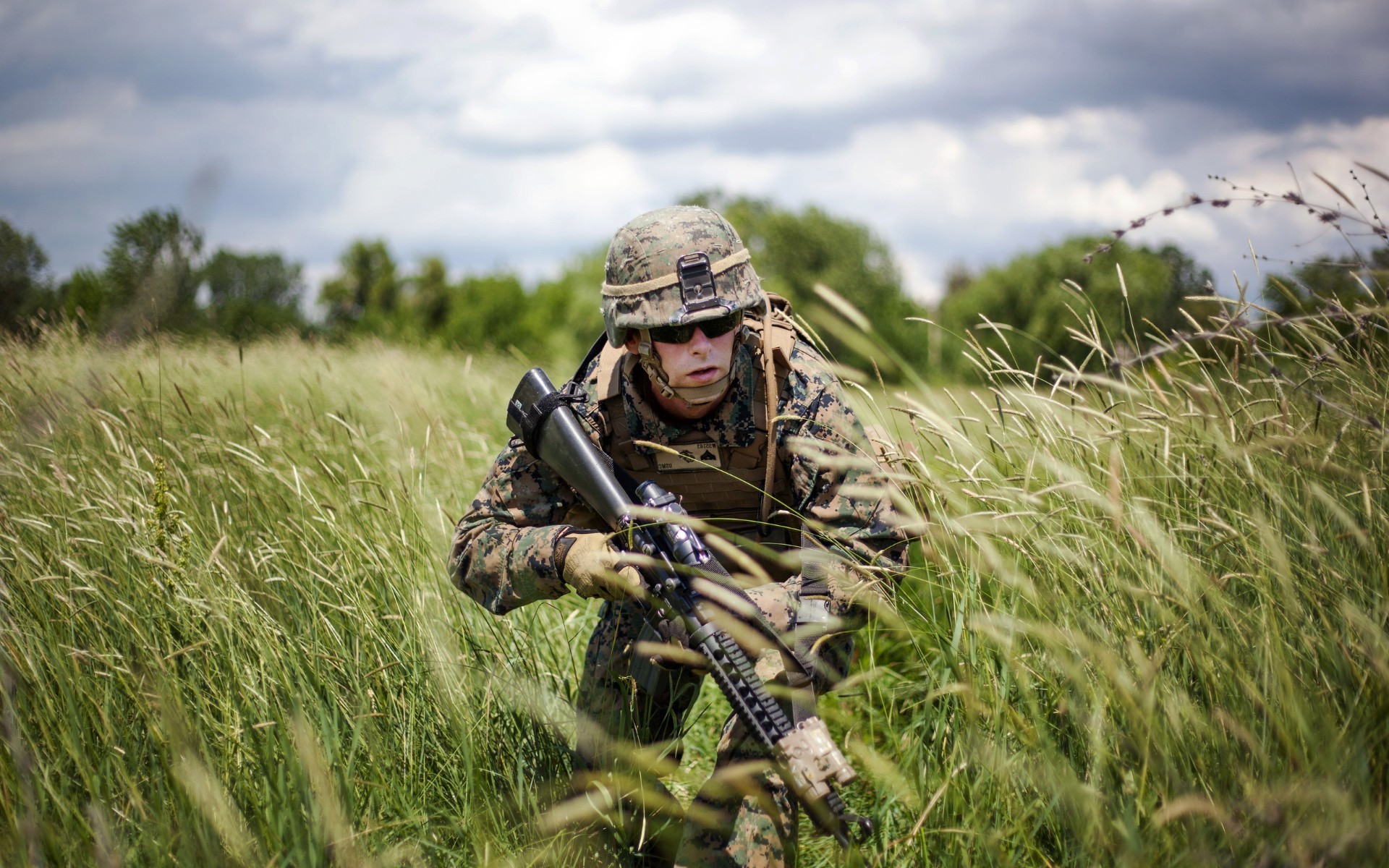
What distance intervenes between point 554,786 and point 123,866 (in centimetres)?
98

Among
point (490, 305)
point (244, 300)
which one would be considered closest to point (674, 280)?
point (244, 300)

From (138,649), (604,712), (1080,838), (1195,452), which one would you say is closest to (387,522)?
(138,649)

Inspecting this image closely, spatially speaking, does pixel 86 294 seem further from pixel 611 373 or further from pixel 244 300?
pixel 611 373

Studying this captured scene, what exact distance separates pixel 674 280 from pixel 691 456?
525 mm

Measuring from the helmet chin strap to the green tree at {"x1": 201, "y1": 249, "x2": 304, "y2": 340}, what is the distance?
→ 5.51 ft

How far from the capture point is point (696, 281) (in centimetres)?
237

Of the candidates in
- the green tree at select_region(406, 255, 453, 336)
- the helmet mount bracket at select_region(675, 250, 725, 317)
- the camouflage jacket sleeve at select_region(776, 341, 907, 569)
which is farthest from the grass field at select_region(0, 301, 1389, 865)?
the green tree at select_region(406, 255, 453, 336)

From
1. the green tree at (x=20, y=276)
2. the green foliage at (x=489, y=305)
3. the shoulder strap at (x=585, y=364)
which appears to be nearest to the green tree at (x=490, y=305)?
the green foliage at (x=489, y=305)

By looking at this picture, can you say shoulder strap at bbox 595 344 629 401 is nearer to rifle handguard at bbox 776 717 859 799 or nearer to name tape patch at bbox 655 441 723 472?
name tape patch at bbox 655 441 723 472

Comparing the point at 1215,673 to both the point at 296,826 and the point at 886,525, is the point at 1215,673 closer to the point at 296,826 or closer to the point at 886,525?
the point at 886,525

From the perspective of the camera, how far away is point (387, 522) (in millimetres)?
2633

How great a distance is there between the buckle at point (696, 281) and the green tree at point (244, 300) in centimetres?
183

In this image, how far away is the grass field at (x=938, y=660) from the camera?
138 centimetres

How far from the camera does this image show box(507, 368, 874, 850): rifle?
168 centimetres
